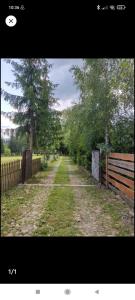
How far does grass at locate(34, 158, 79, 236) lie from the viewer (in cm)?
310

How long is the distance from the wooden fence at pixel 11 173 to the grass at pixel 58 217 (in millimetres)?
1546

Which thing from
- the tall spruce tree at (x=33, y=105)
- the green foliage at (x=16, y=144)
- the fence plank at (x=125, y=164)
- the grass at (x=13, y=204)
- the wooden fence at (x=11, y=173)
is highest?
the tall spruce tree at (x=33, y=105)

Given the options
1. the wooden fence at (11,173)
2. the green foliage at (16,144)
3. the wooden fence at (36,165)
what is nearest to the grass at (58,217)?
the green foliage at (16,144)

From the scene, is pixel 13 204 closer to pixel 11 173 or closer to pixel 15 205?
pixel 15 205

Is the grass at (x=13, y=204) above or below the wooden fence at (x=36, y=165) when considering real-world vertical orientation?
below

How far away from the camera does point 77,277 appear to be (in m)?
1.56

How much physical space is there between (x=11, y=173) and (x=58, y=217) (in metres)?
3.74

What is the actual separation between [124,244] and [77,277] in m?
0.41

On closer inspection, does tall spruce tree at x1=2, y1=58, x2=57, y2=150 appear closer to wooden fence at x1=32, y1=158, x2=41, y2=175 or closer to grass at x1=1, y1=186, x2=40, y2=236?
grass at x1=1, y1=186, x2=40, y2=236

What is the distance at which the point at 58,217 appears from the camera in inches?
151

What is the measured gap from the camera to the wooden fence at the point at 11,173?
6.52 metres
